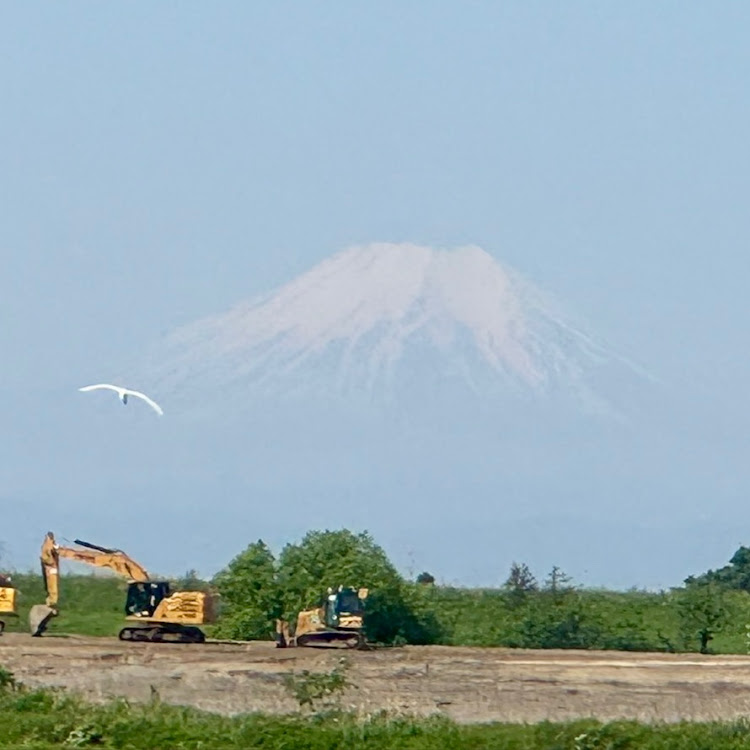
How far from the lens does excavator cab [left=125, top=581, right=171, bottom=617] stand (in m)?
42.2

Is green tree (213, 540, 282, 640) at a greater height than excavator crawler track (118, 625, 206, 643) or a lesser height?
greater

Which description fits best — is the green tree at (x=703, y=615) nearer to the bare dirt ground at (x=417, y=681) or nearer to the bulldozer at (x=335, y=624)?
the bare dirt ground at (x=417, y=681)

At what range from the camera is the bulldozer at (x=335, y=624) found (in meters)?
41.1

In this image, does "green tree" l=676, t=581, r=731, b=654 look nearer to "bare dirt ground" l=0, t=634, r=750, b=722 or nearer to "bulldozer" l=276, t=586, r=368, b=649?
"bare dirt ground" l=0, t=634, r=750, b=722

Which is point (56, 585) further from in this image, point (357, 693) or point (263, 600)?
point (357, 693)

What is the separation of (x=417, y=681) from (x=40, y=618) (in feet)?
46.0

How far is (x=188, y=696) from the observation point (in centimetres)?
3222

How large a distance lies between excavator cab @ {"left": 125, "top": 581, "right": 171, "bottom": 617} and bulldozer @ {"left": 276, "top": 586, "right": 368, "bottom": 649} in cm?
291

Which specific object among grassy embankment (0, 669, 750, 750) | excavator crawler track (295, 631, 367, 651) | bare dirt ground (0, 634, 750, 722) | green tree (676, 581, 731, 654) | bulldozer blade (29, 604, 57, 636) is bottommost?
grassy embankment (0, 669, 750, 750)

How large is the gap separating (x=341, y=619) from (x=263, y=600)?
16.2 ft

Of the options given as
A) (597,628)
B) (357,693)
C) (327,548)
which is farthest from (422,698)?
(597,628)

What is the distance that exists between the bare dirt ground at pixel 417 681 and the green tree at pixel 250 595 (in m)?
5.16

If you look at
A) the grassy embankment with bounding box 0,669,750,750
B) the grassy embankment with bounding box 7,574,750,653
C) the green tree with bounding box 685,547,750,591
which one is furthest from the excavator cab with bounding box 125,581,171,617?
the green tree with bounding box 685,547,750,591

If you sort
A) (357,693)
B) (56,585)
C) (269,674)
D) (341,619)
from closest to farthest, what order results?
(357,693), (269,674), (341,619), (56,585)
